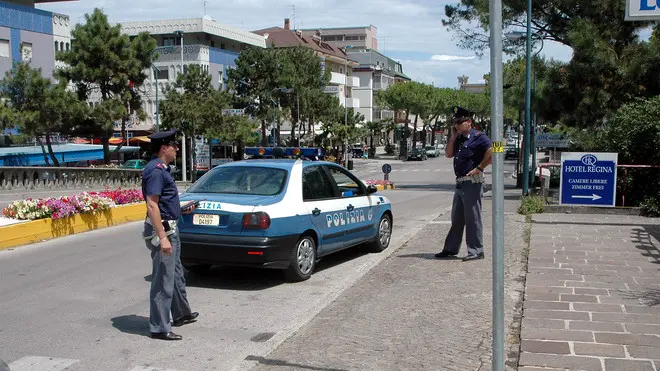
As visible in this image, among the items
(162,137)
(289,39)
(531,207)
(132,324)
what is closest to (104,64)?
(531,207)

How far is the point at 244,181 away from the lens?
8.59m

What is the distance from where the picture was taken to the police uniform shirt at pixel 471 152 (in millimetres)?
8797

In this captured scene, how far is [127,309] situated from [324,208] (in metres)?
2.84

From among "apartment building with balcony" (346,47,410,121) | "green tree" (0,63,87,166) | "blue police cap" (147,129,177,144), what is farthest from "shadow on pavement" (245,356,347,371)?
"apartment building with balcony" (346,47,410,121)

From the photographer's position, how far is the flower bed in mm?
11788

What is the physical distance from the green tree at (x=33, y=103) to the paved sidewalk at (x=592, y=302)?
27.8 meters

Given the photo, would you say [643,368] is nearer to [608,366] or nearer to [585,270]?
[608,366]

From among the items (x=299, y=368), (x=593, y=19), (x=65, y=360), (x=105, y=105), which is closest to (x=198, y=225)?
(x=65, y=360)

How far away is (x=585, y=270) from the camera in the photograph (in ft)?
27.6

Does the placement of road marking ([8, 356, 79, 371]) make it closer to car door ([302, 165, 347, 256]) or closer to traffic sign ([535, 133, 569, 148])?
car door ([302, 165, 347, 256])

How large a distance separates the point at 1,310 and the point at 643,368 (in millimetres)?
6073

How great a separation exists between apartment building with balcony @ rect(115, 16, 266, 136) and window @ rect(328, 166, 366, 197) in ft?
161

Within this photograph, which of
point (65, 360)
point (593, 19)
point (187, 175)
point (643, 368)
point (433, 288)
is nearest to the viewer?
point (643, 368)

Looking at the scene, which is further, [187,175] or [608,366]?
[187,175]
